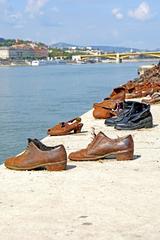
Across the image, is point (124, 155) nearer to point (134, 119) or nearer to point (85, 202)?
point (85, 202)

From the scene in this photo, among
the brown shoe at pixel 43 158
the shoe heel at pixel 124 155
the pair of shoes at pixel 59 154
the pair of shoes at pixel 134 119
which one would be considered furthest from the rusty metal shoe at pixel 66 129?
the brown shoe at pixel 43 158

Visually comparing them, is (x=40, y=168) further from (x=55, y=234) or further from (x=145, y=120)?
(x=145, y=120)

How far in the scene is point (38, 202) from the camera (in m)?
6.44

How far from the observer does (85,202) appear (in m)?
6.40

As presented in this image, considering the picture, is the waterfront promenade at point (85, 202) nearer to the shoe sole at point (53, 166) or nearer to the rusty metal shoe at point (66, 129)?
the shoe sole at point (53, 166)

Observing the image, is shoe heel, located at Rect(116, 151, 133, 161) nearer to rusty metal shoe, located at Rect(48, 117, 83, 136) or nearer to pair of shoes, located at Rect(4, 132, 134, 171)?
pair of shoes, located at Rect(4, 132, 134, 171)

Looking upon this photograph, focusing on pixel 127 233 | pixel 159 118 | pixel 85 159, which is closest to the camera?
pixel 127 233

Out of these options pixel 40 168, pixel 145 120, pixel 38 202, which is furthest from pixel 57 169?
pixel 145 120

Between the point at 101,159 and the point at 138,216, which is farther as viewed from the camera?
the point at 101,159

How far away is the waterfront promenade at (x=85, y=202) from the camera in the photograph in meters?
5.46

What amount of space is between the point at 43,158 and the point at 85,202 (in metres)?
1.61

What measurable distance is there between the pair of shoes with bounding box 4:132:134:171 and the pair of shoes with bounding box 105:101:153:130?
Answer: 146 inches

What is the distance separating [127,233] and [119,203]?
988 millimetres

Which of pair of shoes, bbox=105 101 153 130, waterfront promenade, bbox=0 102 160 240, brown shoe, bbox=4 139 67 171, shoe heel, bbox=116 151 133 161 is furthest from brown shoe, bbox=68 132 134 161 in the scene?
pair of shoes, bbox=105 101 153 130
